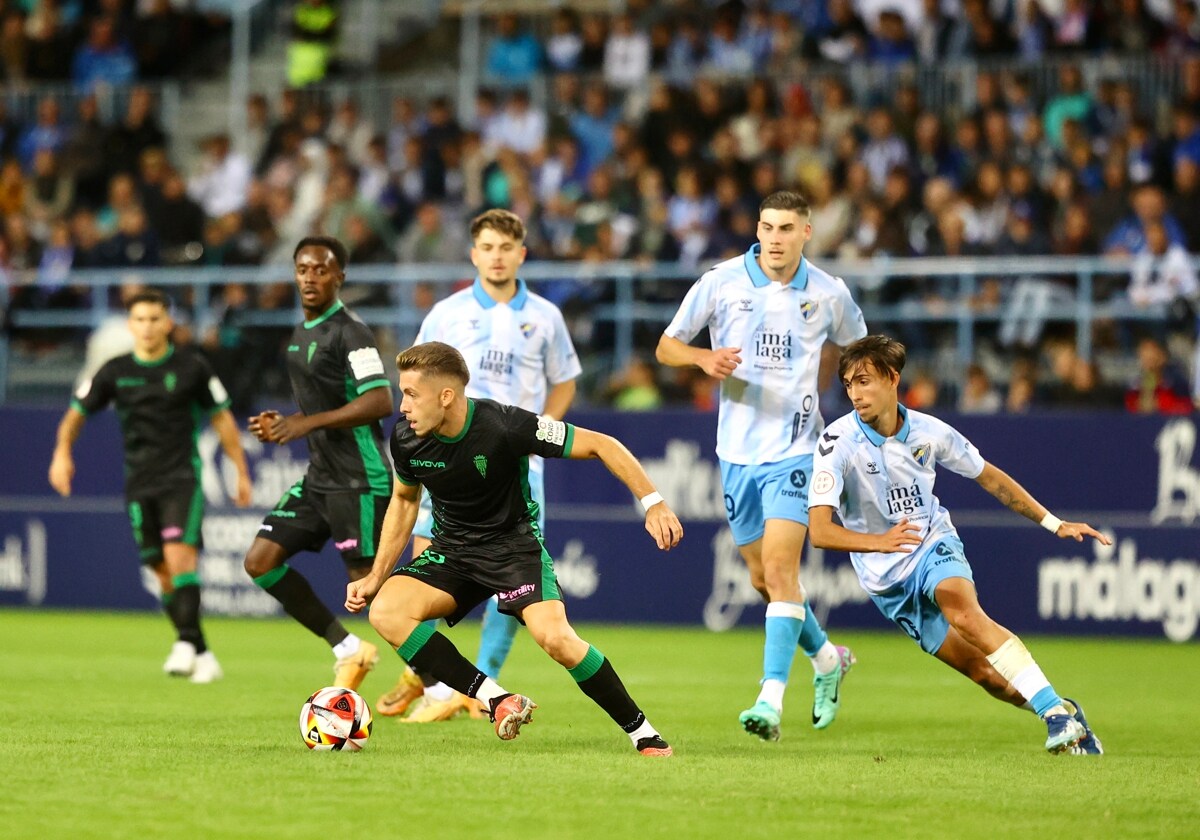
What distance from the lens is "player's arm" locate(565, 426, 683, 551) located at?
7285mm

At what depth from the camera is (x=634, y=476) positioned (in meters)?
7.61

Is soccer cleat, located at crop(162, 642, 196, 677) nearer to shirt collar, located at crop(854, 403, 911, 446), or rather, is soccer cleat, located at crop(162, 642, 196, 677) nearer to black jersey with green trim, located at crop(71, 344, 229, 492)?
black jersey with green trim, located at crop(71, 344, 229, 492)

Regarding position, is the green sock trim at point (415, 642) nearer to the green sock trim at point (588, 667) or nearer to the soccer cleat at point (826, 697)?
the green sock trim at point (588, 667)

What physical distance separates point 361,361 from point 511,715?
2707 mm

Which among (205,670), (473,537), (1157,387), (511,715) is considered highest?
(1157,387)

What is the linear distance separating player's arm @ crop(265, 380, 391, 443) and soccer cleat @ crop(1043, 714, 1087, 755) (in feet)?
12.0

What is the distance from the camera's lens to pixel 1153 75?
19.0m

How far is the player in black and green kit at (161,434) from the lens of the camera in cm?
1212

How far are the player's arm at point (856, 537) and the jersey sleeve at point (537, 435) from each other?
49.7 inches

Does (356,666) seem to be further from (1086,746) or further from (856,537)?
(1086,746)

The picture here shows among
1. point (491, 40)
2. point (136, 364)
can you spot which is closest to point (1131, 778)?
point (136, 364)

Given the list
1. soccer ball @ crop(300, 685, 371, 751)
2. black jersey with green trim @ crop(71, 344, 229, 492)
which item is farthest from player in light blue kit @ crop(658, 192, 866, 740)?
black jersey with green trim @ crop(71, 344, 229, 492)

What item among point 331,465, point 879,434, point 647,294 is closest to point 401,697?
point 331,465

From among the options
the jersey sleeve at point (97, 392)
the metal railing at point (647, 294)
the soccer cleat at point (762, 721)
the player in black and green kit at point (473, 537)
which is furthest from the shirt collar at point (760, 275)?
the metal railing at point (647, 294)
